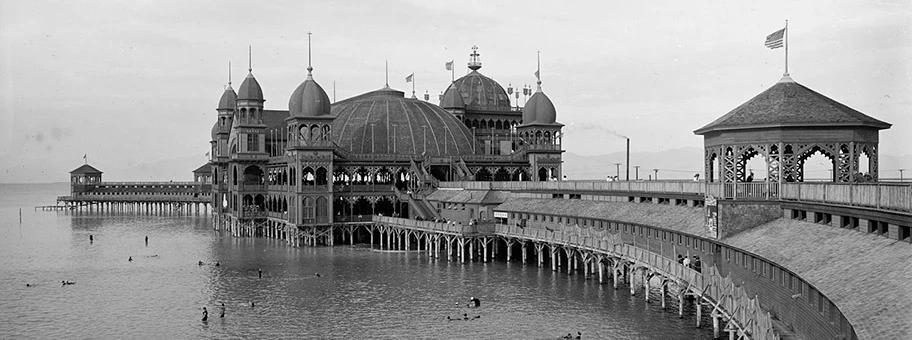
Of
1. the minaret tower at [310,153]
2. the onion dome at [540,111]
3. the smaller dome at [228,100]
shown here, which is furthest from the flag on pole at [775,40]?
the smaller dome at [228,100]

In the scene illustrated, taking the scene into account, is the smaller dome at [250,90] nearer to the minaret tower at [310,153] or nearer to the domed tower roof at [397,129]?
the domed tower roof at [397,129]

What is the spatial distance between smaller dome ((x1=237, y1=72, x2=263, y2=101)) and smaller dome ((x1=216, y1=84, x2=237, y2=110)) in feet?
61.9

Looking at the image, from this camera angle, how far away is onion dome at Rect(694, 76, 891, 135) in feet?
172

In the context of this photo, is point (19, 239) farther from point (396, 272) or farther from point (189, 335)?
point (189, 335)

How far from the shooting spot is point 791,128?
173 feet

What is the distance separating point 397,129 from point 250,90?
2104cm

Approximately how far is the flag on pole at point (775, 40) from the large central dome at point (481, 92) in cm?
9362

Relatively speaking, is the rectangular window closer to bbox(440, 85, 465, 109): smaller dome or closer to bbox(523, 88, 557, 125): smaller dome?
bbox(440, 85, 465, 109): smaller dome

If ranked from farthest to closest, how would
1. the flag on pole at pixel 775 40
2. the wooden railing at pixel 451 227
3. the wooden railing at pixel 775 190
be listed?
the wooden railing at pixel 451 227
the flag on pole at pixel 775 40
the wooden railing at pixel 775 190

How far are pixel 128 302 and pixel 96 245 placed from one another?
49.0m

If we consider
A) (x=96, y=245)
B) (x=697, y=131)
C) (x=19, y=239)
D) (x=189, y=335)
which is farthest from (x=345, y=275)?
(x=19, y=239)

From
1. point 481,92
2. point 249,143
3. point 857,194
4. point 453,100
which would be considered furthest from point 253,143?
point 857,194

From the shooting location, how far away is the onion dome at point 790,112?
172 ft

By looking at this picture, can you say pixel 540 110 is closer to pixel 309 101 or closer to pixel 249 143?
pixel 309 101
